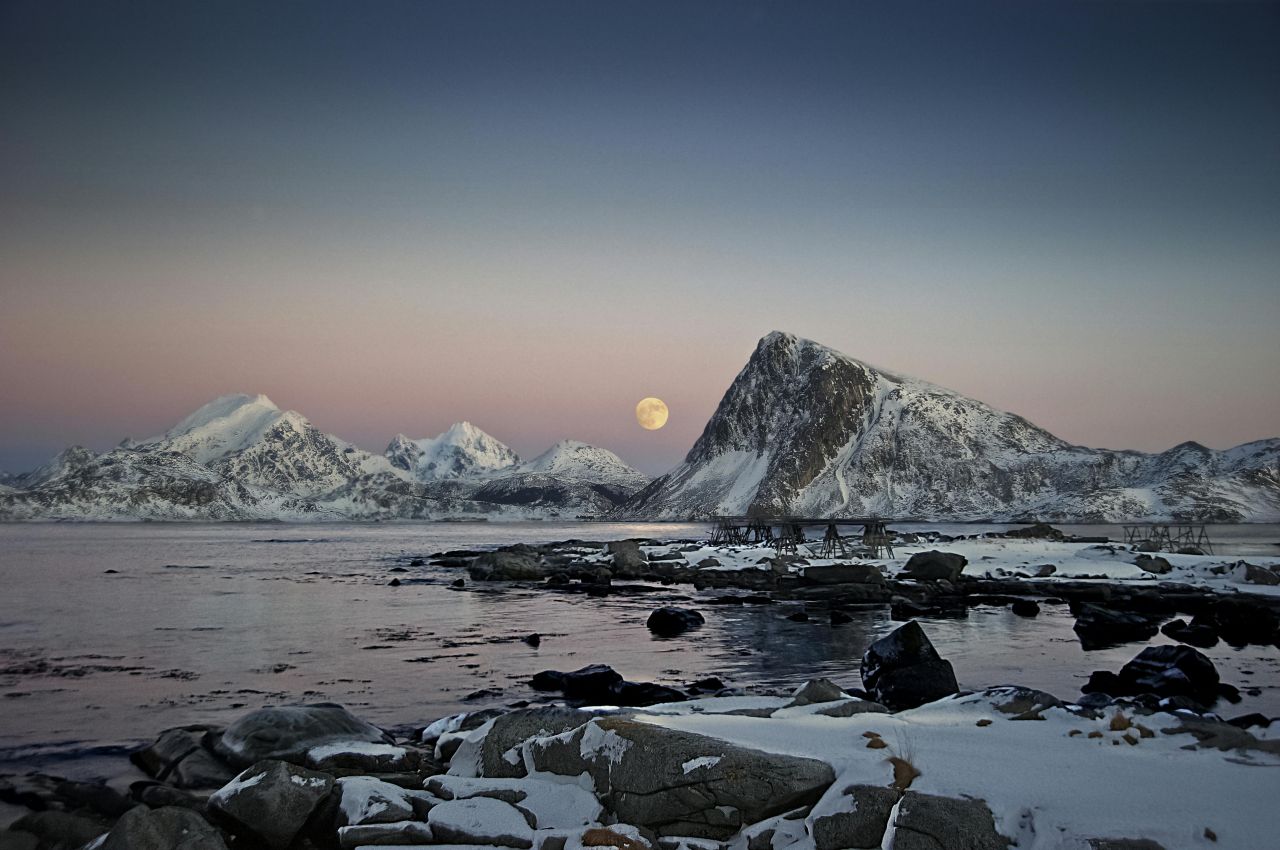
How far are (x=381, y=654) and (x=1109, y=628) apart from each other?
2415 cm

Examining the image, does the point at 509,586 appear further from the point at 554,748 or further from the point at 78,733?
the point at 554,748

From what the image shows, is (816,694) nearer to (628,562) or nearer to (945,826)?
(945,826)

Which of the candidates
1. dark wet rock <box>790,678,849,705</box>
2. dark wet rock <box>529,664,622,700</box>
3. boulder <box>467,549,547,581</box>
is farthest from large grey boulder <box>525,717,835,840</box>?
boulder <box>467,549,547,581</box>

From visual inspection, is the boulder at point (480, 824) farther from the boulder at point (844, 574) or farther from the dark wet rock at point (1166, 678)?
the boulder at point (844, 574)

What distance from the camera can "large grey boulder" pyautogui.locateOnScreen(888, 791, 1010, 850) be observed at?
8.20 m

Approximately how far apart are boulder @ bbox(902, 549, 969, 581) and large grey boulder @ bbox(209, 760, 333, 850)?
45387 mm

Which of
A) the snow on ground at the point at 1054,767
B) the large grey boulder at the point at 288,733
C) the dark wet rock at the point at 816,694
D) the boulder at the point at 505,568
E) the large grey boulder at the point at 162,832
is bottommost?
the boulder at the point at 505,568

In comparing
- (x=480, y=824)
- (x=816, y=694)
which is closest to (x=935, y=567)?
(x=816, y=694)

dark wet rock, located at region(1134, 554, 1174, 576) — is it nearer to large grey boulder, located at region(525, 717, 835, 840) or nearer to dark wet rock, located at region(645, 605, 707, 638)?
dark wet rock, located at region(645, 605, 707, 638)

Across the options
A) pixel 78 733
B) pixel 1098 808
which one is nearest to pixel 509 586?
pixel 78 733

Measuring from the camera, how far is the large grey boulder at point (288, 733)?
539 inches

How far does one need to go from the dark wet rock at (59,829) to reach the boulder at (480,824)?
4375 millimetres

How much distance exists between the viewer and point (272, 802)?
420 inches

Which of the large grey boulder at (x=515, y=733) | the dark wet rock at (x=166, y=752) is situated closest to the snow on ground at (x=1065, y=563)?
the large grey boulder at (x=515, y=733)
